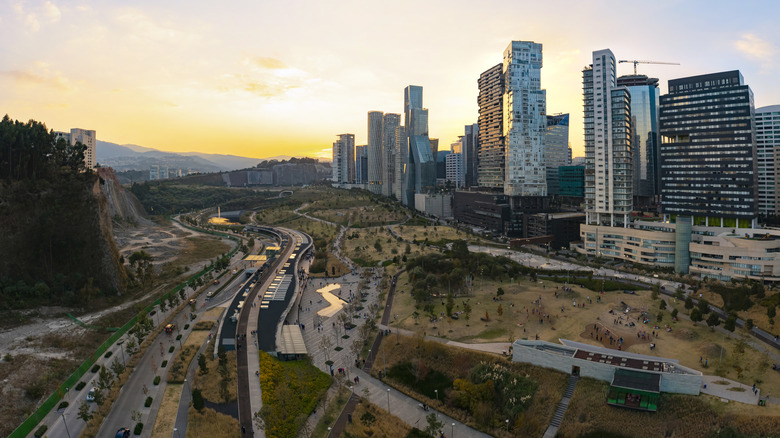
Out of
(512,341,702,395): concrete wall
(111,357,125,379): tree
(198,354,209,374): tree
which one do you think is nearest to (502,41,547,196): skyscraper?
(512,341,702,395): concrete wall

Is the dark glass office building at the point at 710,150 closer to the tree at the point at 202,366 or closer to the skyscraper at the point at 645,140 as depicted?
the skyscraper at the point at 645,140

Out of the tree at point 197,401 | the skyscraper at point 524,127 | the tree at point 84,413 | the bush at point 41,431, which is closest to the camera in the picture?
the bush at point 41,431

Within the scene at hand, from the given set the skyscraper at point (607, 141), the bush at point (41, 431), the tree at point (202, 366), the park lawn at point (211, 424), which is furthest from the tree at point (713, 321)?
the bush at point (41, 431)

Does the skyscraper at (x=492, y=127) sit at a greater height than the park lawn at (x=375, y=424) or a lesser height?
greater

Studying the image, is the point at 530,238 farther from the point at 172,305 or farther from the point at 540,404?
the point at 172,305

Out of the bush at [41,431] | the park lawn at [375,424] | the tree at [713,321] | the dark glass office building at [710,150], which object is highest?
the dark glass office building at [710,150]

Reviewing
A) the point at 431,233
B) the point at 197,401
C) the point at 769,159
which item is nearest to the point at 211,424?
the point at 197,401

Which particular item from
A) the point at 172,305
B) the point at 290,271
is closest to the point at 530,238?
the point at 290,271

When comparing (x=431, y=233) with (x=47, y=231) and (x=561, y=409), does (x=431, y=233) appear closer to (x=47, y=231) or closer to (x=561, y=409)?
(x=561, y=409)
